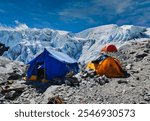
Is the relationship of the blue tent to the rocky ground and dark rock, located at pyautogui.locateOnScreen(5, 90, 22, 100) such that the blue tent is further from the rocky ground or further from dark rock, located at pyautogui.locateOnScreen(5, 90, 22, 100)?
dark rock, located at pyautogui.locateOnScreen(5, 90, 22, 100)

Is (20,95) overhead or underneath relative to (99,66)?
underneath

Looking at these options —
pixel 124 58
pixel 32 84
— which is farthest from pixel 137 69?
pixel 32 84

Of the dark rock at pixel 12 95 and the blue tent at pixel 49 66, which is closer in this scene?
the dark rock at pixel 12 95

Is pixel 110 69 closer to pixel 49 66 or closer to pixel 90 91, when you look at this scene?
pixel 49 66

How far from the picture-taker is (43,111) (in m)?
11.8

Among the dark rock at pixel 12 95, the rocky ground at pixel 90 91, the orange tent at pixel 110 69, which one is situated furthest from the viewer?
the orange tent at pixel 110 69

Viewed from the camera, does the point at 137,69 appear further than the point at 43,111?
Yes

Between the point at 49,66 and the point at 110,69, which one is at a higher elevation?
the point at 49,66

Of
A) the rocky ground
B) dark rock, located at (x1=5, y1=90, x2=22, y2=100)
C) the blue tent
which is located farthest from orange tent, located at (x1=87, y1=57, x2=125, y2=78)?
dark rock, located at (x1=5, y1=90, x2=22, y2=100)

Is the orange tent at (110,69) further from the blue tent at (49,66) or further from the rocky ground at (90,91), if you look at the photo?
the blue tent at (49,66)

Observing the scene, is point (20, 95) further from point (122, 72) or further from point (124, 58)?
point (124, 58)

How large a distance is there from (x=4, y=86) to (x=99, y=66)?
22.1 ft

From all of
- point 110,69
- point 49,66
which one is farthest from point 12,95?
point 110,69

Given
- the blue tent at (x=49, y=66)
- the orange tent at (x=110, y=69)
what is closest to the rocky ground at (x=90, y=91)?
the orange tent at (x=110, y=69)
